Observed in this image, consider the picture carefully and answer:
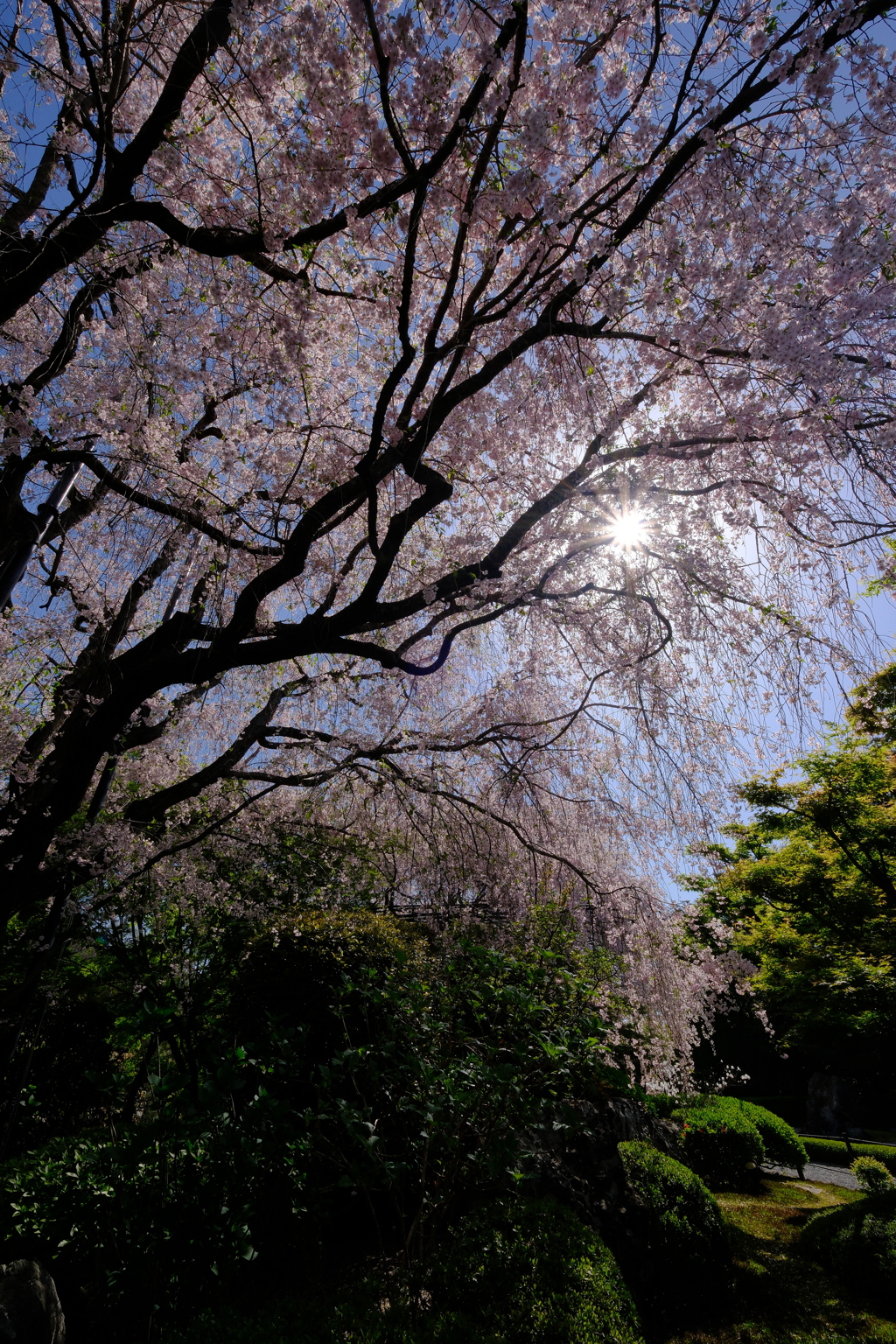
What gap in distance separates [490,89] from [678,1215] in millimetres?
7643

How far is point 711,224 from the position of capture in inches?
129

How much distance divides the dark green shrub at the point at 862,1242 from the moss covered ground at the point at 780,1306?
133 millimetres

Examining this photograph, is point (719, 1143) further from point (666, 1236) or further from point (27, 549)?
point (27, 549)

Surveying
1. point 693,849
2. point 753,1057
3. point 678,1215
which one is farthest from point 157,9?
point 753,1057

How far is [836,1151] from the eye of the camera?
45.5 feet

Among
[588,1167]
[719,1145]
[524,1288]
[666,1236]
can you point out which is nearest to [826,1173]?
[719,1145]

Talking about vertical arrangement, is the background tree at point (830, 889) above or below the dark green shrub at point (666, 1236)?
above

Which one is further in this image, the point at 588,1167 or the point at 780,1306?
the point at 780,1306

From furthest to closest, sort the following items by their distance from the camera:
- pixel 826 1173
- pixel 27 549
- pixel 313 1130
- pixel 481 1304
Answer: pixel 826 1173, pixel 27 549, pixel 313 1130, pixel 481 1304

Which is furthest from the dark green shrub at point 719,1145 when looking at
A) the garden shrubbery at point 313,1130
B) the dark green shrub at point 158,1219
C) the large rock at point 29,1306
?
the large rock at point 29,1306

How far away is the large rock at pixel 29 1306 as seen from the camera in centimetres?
317

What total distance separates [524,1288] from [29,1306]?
2.60 m

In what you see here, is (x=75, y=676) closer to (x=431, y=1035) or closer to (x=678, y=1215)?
(x=431, y=1035)

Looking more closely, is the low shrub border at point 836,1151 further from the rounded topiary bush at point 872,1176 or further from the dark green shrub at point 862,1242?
the dark green shrub at point 862,1242
